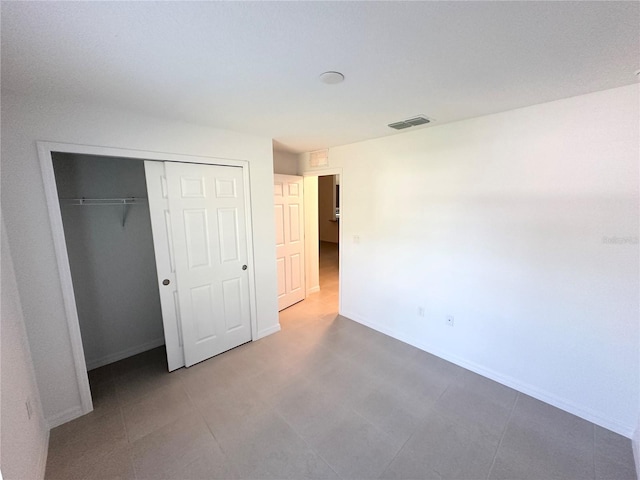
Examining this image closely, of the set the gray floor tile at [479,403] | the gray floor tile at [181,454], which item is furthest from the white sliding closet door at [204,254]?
the gray floor tile at [479,403]

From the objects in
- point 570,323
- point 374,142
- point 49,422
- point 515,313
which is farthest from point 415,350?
point 49,422

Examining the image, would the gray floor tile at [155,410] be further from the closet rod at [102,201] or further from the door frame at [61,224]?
the closet rod at [102,201]

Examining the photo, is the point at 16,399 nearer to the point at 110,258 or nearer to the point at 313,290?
the point at 110,258

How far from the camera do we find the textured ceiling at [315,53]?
1.01m

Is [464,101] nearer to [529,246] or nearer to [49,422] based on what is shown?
[529,246]

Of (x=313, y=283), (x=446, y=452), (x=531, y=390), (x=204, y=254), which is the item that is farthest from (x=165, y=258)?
(x=531, y=390)

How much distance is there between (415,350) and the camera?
2936 millimetres

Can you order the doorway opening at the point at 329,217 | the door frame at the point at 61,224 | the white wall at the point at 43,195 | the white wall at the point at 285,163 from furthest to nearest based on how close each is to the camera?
the doorway opening at the point at 329,217
the white wall at the point at 285,163
the door frame at the point at 61,224
the white wall at the point at 43,195

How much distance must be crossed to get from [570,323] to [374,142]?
2492mm

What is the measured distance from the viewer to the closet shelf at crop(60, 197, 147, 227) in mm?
2430

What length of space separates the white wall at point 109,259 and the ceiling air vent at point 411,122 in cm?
271

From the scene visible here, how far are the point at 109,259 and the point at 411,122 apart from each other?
337cm

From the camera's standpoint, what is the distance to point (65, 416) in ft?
6.61

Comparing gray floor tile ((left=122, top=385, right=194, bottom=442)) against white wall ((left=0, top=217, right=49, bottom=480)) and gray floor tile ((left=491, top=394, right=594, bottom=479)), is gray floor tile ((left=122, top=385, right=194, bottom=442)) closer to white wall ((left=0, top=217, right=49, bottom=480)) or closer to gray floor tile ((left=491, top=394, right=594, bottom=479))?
white wall ((left=0, top=217, right=49, bottom=480))
